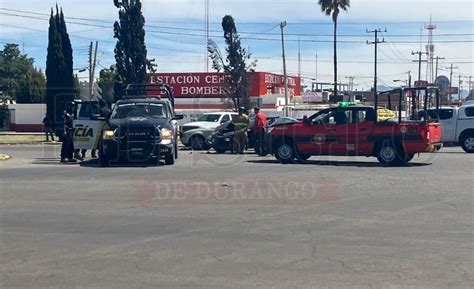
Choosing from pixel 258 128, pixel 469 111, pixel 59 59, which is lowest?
pixel 258 128

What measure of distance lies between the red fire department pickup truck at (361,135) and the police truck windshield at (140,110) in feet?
12.6

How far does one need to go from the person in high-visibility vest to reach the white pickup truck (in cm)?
901

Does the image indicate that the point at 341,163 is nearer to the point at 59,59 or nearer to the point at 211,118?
the point at 211,118

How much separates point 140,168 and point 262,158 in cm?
577

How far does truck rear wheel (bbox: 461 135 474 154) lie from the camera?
30.3 m

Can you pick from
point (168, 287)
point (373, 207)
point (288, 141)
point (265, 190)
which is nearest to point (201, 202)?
point (265, 190)

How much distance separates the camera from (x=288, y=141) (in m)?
23.8

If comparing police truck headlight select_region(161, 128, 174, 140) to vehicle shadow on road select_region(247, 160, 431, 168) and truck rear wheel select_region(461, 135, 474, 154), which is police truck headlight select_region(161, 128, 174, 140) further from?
truck rear wheel select_region(461, 135, 474, 154)

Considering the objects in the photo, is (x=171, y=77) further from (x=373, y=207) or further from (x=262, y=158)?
(x=373, y=207)

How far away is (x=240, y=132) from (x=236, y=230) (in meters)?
16.9

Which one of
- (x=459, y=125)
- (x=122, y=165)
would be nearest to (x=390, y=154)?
(x=122, y=165)

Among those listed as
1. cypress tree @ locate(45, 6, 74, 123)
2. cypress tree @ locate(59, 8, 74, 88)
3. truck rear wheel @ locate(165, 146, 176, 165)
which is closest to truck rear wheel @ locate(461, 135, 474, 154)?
truck rear wheel @ locate(165, 146, 176, 165)

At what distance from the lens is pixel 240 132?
27781 millimetres

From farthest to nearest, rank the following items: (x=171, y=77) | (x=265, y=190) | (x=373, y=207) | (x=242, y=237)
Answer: (x=171, y=77), (x=265, y=190), (x=373, y=207), (x=242, y=237)
